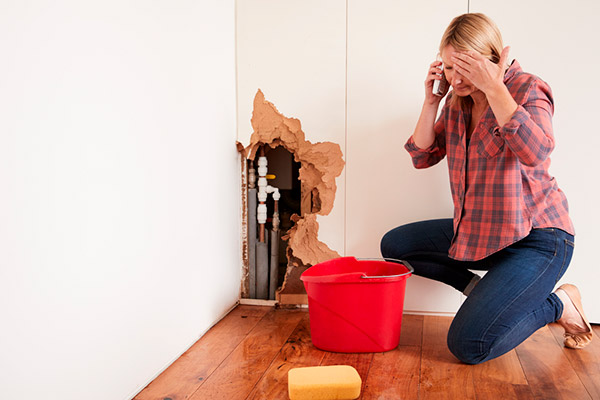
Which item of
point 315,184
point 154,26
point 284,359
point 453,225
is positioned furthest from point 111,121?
point 453,225

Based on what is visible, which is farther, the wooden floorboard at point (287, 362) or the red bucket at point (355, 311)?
the red bucket at point (355, 311)

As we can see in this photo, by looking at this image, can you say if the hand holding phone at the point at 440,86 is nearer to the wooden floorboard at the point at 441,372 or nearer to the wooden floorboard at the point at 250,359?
the wooden floorboard at the point at 441,372

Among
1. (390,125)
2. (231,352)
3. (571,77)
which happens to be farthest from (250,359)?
(571,77)

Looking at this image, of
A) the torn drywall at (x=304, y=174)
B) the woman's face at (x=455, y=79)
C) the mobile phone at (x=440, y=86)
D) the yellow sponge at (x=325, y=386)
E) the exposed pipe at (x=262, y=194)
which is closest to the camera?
the yellow sponge at (x=325, y=386)

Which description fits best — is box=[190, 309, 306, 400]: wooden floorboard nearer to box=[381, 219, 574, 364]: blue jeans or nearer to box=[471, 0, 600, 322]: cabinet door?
box=[381, 219, 574, 364]: blue jeans

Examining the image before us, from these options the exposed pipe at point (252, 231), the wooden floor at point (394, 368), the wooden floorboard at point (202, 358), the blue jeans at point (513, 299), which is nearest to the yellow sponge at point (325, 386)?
the wooden floor at point (394, 368)

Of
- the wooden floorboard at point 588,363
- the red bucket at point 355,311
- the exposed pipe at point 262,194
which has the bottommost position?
the wooden floorboard at point 588,363

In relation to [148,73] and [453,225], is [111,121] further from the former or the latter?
[453,225]

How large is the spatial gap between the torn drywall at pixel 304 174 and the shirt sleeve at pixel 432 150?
14.3 inches

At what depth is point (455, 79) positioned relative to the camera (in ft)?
4.94

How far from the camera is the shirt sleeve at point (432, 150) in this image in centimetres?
175

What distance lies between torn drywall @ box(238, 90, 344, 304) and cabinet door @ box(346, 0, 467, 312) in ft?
0.28

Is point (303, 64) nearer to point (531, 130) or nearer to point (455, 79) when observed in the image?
point (455, 79)

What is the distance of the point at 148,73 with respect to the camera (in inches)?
54.9
